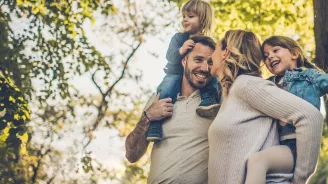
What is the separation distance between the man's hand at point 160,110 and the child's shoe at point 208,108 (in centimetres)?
25

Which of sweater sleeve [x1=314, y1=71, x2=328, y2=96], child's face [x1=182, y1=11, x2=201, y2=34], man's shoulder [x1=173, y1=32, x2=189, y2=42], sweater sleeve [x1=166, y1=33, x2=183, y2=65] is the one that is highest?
child's face [x1=182, y1=11, x2=201, y2=34]

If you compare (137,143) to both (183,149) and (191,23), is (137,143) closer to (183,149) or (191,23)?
(183,149)

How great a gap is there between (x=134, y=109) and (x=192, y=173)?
19656mm

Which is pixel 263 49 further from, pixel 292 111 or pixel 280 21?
pixel 280 21

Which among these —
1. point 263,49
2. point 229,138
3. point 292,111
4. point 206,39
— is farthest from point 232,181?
point 206,39

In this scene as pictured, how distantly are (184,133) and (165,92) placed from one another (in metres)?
0.50

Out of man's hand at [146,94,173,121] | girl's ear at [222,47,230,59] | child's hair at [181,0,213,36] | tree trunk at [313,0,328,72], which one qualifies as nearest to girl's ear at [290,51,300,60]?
girl's ear at [222,47,230,59]

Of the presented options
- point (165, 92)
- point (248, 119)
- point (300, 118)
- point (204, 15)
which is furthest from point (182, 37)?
point (300, 118)

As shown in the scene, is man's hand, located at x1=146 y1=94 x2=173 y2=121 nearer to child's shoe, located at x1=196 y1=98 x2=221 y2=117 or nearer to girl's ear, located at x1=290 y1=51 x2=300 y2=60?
child's shoe, located at x1=196 y1=98 x2=221 y2=117

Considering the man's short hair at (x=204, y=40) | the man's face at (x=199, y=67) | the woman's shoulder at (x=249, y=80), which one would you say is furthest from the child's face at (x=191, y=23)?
the woman's shoulder at (x=249, y=80)

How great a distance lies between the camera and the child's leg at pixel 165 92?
4902mm

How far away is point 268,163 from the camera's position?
155 inches

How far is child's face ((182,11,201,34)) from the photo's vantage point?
18.8 feet

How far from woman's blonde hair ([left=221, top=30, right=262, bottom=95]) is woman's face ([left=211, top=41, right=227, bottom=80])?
0.18ft
